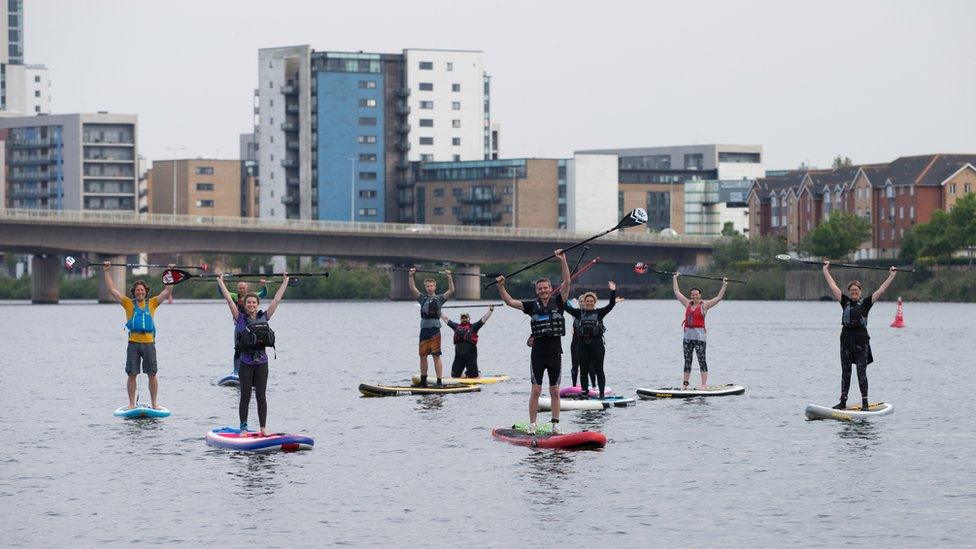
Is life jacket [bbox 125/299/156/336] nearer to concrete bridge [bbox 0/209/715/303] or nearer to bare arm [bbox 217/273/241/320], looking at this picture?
bare arm [bbox 217/273/241/320]

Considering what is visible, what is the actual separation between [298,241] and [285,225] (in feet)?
6.37

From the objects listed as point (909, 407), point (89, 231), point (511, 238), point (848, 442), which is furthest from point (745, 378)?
point (511, 238)

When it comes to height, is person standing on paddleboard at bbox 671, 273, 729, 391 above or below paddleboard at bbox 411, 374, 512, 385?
above

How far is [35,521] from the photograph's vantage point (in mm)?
20422

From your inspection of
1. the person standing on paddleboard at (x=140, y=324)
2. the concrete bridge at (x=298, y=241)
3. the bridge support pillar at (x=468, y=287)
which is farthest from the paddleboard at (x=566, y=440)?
the bridge support pillar at (x=468, y=287)

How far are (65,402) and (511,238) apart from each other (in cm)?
11055

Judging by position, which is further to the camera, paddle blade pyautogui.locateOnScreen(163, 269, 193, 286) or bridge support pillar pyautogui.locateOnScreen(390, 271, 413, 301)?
bridge support pillar pyautogui.locateOnScreen(390, 271, 413, 301)

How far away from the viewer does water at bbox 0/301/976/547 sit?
776 inches

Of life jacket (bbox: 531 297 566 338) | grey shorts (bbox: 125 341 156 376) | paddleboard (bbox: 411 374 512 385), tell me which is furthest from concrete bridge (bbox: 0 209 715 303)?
life jacket (bbox: 531 297 566 338)

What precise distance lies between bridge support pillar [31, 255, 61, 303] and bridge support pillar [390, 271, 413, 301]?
3126cm

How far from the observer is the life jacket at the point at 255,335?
25156 millimetres

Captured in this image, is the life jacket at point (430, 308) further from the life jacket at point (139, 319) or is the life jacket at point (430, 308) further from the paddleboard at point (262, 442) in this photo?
the paddleboard at point (262, 442)

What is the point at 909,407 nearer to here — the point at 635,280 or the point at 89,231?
the point at 89,231

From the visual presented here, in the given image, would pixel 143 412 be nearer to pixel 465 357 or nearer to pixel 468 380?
pixel 468 380
